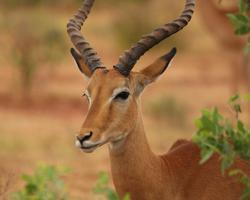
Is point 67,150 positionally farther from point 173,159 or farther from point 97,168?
point 173,159

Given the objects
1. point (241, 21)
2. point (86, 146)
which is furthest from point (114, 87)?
point (241, 21)

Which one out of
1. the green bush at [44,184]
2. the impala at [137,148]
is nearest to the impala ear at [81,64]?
the impala at [137,148]

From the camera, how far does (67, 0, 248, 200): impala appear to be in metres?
5.99

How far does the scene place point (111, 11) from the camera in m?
26.3

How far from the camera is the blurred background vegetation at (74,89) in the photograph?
1168 centimetres

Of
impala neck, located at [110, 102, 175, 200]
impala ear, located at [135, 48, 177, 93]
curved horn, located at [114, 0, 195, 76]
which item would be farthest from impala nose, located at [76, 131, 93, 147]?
impala ear, located at [135, 48, 177, 93]

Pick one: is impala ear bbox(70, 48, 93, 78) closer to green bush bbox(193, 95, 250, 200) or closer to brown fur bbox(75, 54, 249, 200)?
brown fur bbox(75, 54, 249, 200)

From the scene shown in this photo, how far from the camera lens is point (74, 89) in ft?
55.1

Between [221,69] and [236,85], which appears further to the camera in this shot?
[221,69]

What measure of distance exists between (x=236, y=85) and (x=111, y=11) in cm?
1136

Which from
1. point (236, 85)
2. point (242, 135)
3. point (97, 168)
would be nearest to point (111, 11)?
point (236, 85)

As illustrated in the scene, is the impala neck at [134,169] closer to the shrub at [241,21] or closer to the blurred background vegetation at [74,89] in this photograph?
the shrub at [241,21]

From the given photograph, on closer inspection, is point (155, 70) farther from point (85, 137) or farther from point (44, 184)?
point (44, 184)

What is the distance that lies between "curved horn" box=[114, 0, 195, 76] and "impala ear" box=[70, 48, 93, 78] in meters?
0.37
